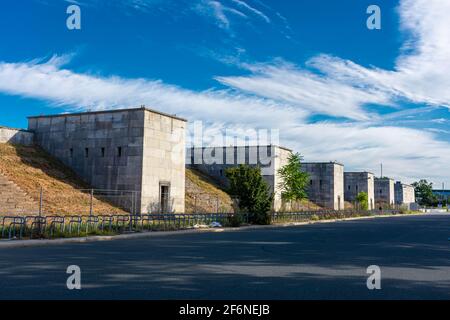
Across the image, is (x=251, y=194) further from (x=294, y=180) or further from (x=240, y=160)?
(x=240, y=160)

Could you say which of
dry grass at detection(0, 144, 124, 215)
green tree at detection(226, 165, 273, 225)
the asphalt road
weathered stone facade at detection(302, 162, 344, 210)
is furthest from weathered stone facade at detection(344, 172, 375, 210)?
the asphalt road

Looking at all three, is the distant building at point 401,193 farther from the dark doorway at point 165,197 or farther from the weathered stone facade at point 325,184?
the dark doorway at point 165,197

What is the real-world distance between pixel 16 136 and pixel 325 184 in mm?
48552

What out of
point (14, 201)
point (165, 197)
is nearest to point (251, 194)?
point (165, 197)

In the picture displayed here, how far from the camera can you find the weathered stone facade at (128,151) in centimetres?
3425

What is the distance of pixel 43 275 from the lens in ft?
31.9

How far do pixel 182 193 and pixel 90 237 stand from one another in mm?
19002

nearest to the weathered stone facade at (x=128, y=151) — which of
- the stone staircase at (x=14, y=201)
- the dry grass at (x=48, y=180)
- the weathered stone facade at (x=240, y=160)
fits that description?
the dry grass at (x=48, y=180)

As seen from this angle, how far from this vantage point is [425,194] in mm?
149000

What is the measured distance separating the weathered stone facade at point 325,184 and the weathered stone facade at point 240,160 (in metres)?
14.7

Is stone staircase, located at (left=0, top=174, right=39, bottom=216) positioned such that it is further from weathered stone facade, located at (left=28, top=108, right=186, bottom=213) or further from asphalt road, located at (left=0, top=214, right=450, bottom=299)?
asphalt road, located at (left=0, top=214, right=450, bottom=299)

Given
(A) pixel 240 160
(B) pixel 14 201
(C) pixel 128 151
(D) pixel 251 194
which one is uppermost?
(A) pixel 240 160
